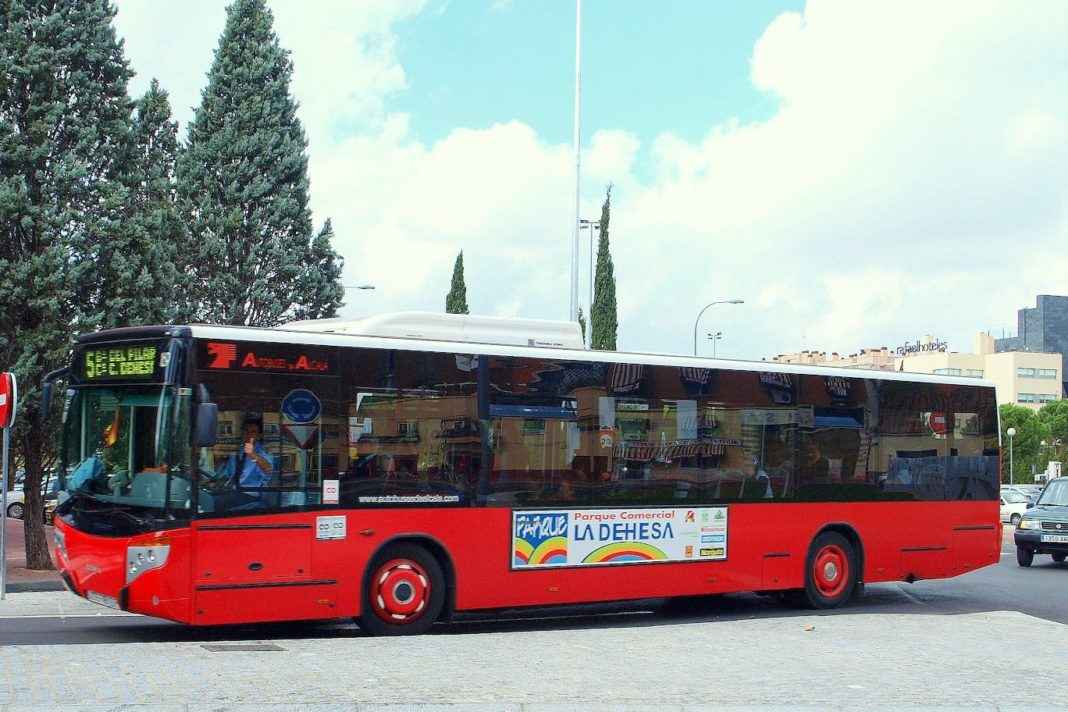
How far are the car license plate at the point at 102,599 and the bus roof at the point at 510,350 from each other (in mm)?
2504

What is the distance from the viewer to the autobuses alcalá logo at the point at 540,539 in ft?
46.0

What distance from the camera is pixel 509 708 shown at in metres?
8.57

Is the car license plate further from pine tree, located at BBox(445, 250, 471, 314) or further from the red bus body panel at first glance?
pine tree, located at BBox(445, 250, 471, 314)

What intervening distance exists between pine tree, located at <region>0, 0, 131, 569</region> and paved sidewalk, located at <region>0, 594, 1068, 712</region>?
289 inches

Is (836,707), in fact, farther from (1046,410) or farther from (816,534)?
(1046,410)

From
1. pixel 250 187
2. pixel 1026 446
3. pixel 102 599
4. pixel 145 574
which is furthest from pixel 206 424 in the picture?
pixel 1026 446

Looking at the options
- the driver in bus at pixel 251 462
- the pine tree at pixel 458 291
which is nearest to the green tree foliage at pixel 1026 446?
the pine tree at pixel 458 291

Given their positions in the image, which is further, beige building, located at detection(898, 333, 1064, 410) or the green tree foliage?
beige building, located at detection(898, 333, 1064, 410)

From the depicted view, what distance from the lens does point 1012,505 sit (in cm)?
5075

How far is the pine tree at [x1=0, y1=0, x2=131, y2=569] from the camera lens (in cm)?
1969

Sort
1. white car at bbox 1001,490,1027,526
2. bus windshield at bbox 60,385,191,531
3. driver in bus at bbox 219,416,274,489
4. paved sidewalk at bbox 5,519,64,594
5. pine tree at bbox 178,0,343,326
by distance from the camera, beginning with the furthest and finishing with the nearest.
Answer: white car at bbox 1001,490,1027,526, pine tree at bbox 178,0,343,326, paved sidewalk at bbox 5,519,64,594, driver in bus at bbox 219,416,274,489, bus windshield at bbox 60,385,191,531

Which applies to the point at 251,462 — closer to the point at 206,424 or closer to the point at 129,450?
the point at 206,424

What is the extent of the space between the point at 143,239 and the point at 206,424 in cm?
972

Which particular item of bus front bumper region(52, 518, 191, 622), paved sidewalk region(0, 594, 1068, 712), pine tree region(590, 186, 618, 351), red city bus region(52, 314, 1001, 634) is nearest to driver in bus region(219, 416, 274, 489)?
red city bus region(52, 314, 1001, 634)
